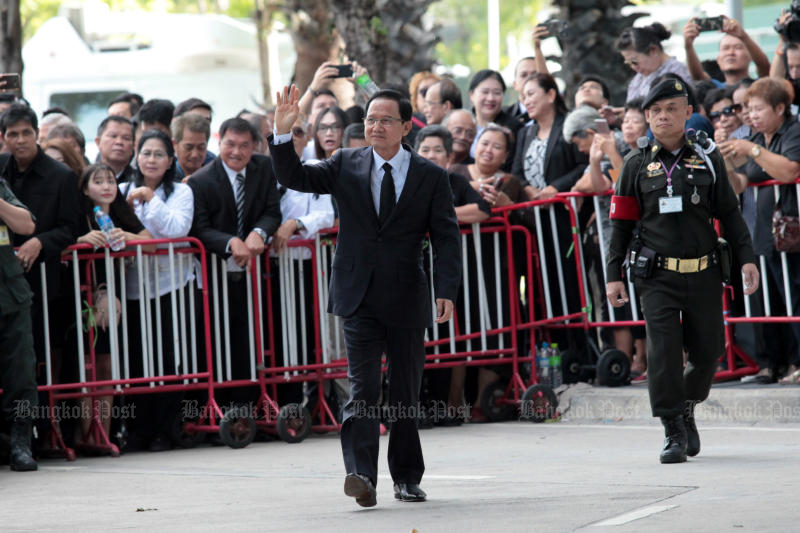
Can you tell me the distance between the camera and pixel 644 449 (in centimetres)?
870

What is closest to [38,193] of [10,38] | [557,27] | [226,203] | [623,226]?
[226,203]

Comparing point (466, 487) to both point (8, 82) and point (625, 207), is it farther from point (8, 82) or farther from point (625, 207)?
point (8, 82)

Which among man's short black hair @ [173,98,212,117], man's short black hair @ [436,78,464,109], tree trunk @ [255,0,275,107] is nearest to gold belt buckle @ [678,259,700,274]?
man's short black hair @ [436,78,464,109]

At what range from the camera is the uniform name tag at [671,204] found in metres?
7.82

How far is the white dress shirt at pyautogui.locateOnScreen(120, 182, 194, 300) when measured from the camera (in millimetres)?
9695

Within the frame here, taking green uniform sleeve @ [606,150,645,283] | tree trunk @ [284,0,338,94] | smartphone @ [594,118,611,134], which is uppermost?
tree trunk @ [284,0,338,94]

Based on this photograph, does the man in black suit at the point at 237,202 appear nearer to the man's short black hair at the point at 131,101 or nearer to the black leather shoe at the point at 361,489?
the man's short black hair at the point at 131,101

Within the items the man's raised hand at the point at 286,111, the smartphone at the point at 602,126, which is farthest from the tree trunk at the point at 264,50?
the man's raised hand at the point at 286,111

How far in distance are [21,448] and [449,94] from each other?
17.0 feet

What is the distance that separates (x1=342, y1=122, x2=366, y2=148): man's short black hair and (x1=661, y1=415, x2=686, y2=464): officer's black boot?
11.0 feet

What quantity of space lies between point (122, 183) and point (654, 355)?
435 cm

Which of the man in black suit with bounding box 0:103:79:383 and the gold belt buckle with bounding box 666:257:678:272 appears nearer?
the gold belt buckle with bounding box 666:257:678:272

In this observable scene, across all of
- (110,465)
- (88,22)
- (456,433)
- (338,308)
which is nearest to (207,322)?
(110,465)

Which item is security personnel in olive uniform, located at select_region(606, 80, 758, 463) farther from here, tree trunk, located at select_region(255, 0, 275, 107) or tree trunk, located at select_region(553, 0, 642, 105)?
tree trunk, located at select_region(255, 0, 275, 107)
